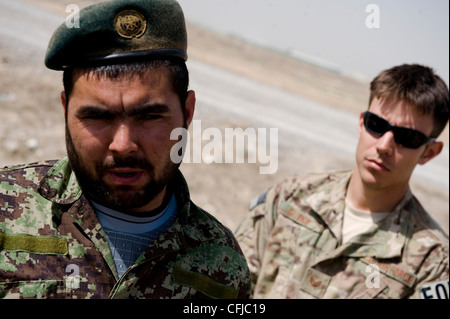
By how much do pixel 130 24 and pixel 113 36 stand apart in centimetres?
8

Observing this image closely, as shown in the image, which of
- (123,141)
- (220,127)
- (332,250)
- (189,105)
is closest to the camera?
(123,141)

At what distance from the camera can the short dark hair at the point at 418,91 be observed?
3.34 metres

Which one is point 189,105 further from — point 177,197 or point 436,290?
point 436,290

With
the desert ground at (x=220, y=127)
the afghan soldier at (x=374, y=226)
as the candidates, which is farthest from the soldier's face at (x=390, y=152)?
the desert ground at (x=220, y=127)

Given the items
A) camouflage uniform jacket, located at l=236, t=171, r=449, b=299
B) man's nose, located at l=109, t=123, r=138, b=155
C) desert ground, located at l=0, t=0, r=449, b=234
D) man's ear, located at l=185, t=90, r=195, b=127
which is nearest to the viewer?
man's nose, located at l=109, t=123, r=138, b=155

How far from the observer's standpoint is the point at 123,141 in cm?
166

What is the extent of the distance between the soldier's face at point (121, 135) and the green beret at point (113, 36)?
0.10 meters

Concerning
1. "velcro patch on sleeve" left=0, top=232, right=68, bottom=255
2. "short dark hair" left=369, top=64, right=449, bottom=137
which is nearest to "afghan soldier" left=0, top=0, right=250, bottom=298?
"velcro patch on sleeve" left=0, top=232, right=68, bottom=255

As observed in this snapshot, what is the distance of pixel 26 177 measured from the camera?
1873 millimetres

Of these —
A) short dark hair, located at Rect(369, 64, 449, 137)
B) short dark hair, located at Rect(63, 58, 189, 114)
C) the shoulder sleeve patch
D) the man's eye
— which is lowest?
the shoulder sleeve patch

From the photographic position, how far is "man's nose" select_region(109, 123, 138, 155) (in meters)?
1.65

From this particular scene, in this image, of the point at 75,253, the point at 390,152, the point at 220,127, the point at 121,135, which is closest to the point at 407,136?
the point at 390,152

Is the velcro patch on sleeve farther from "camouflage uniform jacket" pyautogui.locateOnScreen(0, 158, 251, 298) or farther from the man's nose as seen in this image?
the man's nose
